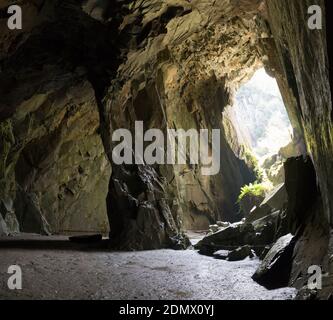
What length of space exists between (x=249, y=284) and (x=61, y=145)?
1350cm

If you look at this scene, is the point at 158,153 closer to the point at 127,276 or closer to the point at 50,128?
the point at 50,128

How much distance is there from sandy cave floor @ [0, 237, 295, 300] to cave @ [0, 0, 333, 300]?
0.13 feet

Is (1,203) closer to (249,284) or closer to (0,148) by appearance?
(0,148)

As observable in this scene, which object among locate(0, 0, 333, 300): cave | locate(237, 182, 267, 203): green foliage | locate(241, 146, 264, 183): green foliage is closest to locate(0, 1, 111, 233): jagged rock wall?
locate(0, 0, 333, 300): cave

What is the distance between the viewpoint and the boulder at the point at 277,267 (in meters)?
5.61

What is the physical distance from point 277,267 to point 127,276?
8.22 feet

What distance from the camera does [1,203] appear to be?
14930 mm

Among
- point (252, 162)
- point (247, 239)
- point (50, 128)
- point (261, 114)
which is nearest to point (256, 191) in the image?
point (252, 162)

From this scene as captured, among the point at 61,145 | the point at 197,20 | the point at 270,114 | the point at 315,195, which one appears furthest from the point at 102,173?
the point at 270,114

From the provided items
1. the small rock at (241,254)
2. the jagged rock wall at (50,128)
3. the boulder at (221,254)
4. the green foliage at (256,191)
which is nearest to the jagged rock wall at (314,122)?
the small rock at (241,254)

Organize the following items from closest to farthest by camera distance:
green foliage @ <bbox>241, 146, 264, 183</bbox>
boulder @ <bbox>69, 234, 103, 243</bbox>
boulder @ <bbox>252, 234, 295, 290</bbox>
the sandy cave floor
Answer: the sandy cave floor < boulder @ <bbox>252, 234, 295, 290</bbox> < boulder @ <bbox>69, 234, 103, 243</bbox> < green foliage @ <bbox>241, 146, 264, 183</bbox>

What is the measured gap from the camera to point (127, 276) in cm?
639

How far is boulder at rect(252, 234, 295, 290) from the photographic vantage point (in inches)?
221

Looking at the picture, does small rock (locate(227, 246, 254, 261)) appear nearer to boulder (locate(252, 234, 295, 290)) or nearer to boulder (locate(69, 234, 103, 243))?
boulder (locate(252, 234, 295, 290))
